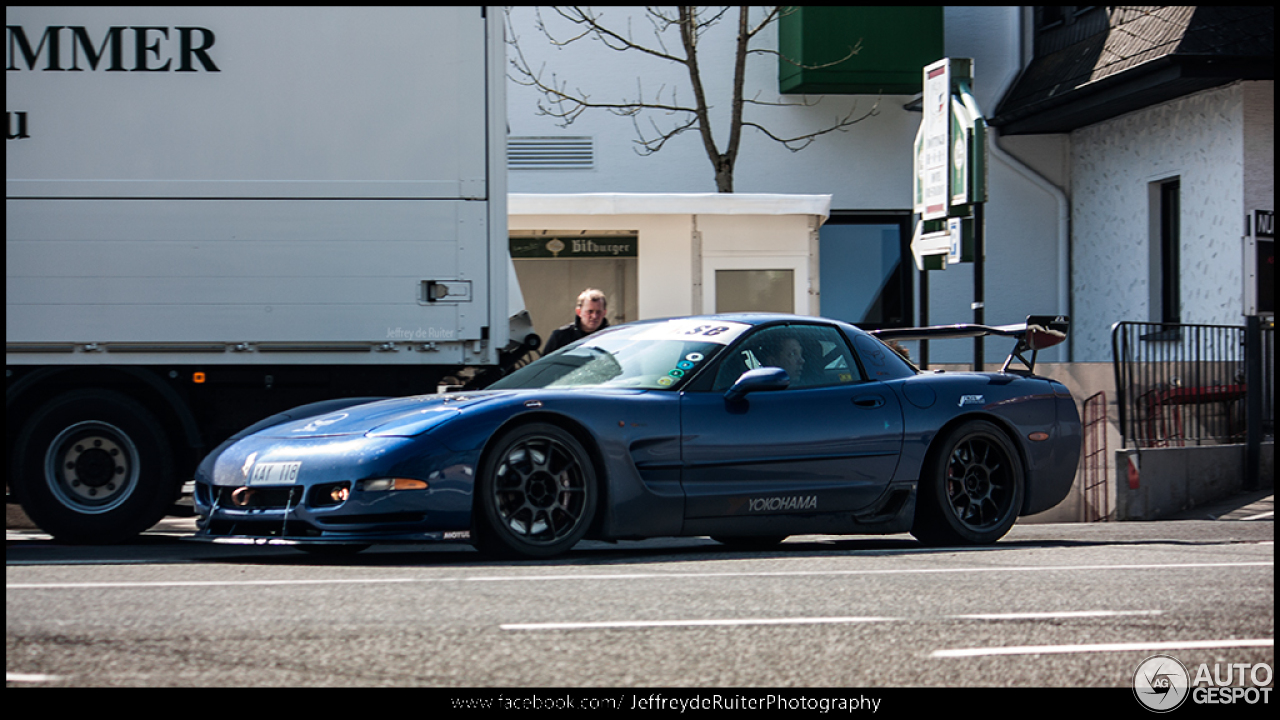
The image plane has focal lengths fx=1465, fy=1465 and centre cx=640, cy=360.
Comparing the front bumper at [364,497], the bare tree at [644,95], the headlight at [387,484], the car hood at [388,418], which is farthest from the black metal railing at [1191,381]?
the headlight at [387,484]

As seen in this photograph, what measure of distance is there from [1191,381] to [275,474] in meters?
8.68

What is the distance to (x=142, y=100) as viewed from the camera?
8.58 meters

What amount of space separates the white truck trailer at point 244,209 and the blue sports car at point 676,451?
109 centimetres

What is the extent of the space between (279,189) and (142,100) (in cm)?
96

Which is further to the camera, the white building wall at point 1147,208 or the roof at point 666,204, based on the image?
the white building wall at point 1147,208

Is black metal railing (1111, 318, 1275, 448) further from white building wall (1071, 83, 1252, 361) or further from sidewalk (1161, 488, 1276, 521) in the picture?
white building wall (1071, 83, 1252, 361)

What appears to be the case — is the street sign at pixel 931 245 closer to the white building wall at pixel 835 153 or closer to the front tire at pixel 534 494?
the front tire at pixel 534 494

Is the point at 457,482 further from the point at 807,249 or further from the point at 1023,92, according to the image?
the point at 1023,92

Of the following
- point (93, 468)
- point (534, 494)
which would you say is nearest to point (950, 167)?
point (534, 494)

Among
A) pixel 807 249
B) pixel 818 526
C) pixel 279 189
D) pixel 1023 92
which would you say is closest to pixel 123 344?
pixel 279 189

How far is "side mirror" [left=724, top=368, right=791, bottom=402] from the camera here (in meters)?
6.90

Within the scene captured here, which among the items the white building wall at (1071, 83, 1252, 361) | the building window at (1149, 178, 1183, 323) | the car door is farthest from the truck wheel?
the building window at (1149, 178, 1183, 323)

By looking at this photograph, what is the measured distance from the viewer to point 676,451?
22.1ft

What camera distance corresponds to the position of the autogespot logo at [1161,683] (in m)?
3.63
